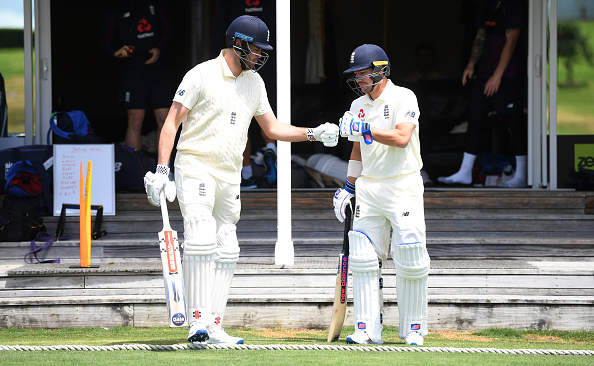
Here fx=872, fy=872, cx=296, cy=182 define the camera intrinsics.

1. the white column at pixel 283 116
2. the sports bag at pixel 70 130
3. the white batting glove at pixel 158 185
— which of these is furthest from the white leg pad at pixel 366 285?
the sports bag at pixel 70 130

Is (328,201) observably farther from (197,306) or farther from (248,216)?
(197,306)

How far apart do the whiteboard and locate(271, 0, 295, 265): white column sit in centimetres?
169

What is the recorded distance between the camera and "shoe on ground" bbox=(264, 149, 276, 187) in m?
8.23

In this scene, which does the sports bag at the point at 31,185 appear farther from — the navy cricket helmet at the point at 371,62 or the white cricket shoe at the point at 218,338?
the navy cricket helmet at the point at 371,62

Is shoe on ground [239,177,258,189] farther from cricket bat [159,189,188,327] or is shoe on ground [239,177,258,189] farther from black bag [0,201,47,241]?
cricket bat [159,189,188,327]

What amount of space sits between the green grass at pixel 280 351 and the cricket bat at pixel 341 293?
0.07 meters

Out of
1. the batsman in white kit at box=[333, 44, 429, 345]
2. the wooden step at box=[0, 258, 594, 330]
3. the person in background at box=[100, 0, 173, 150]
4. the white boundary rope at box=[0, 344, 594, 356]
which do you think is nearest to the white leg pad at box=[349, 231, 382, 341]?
the batsman in white kit at box=[333, 44, 429, 345]

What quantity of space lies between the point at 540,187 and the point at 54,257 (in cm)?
432

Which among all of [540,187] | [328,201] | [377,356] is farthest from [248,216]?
[377,356]

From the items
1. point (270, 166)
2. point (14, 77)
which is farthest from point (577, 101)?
point (14, 77)

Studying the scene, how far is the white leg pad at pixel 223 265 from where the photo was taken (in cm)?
466

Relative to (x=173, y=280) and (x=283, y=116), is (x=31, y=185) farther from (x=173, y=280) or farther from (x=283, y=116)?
(x=173, y=280)

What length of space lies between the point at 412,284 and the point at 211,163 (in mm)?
1267

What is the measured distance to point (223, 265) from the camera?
15.4 feet
